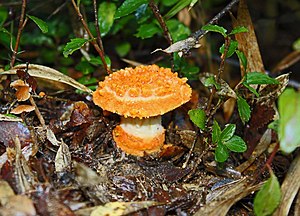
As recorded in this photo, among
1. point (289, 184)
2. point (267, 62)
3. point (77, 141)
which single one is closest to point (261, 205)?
point (289, 184)

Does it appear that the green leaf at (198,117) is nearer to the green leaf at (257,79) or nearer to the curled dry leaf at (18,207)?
the green leaf at (257,79)

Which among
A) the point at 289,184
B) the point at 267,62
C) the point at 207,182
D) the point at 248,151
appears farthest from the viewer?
the point at 267,62

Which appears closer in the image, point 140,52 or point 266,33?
point 140,52

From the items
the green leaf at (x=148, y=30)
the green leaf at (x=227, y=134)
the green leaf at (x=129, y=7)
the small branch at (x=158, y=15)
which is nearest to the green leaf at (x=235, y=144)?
the green leaf at (x=227, y=134)

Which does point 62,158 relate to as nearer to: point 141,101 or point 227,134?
point 141,101

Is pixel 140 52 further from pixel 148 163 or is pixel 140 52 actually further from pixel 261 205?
pixel 261 205
